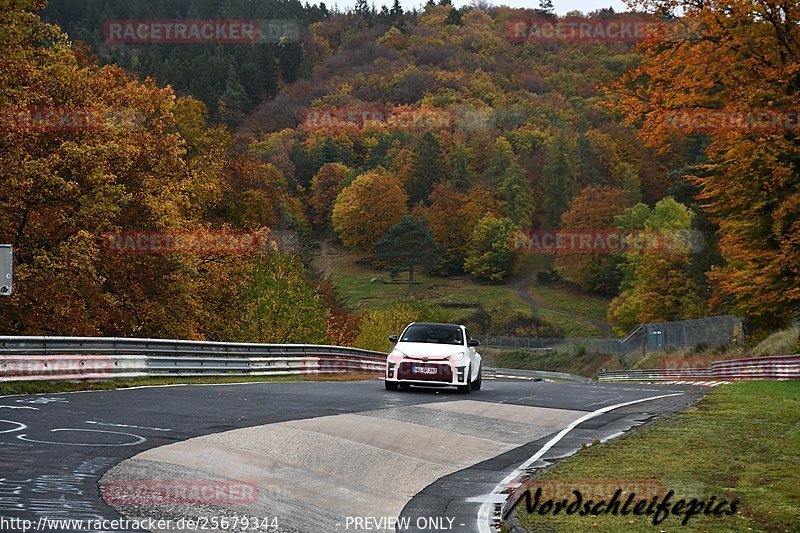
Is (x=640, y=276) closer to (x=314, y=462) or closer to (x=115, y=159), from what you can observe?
(x=115, y=159)

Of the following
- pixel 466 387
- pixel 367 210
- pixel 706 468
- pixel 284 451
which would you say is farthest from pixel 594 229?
pixel 284 451

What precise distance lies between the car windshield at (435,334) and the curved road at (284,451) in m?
3.92

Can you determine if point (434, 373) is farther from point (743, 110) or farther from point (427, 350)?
point (743, 110)

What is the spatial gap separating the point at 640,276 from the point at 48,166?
86395 mm

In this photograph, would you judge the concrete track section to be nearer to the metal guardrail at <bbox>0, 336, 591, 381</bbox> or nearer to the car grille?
the car grille

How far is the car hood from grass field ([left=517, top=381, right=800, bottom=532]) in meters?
5.78

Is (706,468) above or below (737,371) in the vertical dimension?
above

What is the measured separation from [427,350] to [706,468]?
12407mm

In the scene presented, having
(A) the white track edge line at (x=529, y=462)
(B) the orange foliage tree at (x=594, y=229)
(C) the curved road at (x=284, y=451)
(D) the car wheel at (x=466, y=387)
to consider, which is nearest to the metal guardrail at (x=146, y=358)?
(C) the curved road at (x=284, y=451)

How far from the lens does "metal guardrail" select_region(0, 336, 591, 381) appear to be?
21.2 m

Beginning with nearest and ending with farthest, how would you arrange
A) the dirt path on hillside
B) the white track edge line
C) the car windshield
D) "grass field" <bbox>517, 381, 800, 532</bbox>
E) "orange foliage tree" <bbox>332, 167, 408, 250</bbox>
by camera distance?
"grass field" <bbox>517, 381, 800, 532</bbox> < the white track edge line < the car windshield < the dirt path on hillside < "orange foliage tree" <bbox>332, 167, 408, 250</bbox>

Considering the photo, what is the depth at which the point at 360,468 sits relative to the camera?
36.5 feet

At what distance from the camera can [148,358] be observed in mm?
26094

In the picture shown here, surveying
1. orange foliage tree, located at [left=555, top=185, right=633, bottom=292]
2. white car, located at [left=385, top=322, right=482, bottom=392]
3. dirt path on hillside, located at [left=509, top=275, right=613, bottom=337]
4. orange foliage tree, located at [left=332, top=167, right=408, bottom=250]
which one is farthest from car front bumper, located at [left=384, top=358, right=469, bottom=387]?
orange foliage tree, located at [left=332, top=167, right=408, bottom=250]
